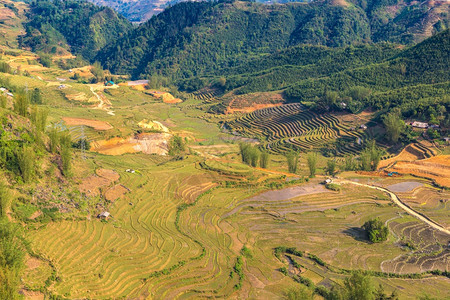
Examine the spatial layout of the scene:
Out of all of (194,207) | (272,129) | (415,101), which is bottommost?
(272,129)

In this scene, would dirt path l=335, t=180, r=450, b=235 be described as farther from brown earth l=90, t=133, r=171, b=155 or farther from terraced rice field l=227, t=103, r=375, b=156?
brown earth l=90, t=133, r=171, b=155

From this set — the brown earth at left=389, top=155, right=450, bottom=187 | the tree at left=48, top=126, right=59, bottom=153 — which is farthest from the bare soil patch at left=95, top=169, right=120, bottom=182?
the brown earth at left=389, top=155, right=450, bottom=187

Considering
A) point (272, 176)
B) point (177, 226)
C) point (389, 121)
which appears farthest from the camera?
point (389, 121)

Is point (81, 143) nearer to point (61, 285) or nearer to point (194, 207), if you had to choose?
point (194, 207)

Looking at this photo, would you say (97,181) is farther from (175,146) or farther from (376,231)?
(376,231)

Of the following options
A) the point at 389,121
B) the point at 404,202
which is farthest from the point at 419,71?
the point at 404,202

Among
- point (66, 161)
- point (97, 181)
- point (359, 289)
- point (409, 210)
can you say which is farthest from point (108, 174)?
point (409, 210)
